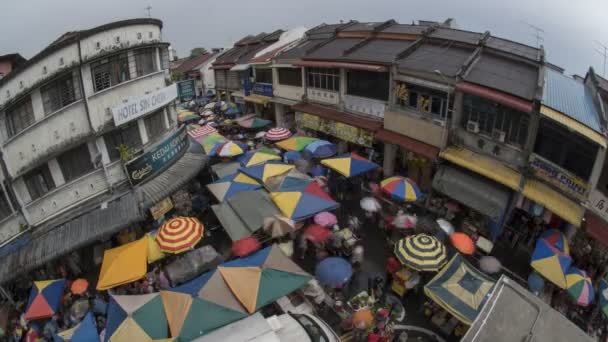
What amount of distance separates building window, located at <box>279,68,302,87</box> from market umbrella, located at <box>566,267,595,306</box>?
60.9ft

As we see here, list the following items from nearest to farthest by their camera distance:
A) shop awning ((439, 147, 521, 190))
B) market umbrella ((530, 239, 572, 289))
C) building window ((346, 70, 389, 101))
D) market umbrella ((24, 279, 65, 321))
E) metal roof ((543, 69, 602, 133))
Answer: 1. market umbrella ((530, 239, 572, 289))
2. market umbrella ((24, 279, 65, 321))
3. metal roof ((543, 69, 602, 133))
4. shop awning ((439, 147, 521, 190))
5. building window ((346, 70, 389, 101))

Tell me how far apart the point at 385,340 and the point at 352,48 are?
660 inches

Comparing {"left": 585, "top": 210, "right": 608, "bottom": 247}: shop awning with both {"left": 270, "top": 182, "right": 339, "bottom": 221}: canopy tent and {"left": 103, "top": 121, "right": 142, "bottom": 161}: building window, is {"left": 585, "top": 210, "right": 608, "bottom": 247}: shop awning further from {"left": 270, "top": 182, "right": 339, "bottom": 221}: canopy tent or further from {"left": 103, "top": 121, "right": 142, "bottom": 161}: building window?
{"left": 103, "top": 121, "right": 142, "bottom": 161}: building window

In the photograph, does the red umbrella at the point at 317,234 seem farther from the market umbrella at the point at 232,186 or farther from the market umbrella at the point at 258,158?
the market umbrella at the point at 258,158

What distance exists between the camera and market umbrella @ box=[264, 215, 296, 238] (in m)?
12.4

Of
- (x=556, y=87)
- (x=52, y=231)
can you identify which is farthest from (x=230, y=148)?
(x=556, y=87)

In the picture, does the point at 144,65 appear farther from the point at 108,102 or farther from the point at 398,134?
the point at 398,134

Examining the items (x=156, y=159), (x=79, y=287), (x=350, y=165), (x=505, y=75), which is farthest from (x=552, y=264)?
(x=79, y=287)

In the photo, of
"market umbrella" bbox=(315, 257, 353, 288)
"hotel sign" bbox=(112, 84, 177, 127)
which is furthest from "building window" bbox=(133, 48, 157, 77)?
"market umbrella" bbox=(315, 257, 353, 288)

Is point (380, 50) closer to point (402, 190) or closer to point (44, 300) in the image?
point (402, 190)

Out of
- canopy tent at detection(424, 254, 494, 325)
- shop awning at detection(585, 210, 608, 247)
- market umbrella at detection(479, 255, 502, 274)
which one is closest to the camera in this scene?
canopy tent at detection(424, 254, 494, 325)

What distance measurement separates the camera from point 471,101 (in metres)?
14.4

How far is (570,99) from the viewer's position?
39.3ft

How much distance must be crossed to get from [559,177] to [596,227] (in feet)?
6.54
